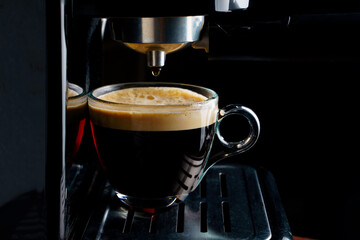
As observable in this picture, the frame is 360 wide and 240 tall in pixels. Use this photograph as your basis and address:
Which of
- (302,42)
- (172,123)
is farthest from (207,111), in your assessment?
(302,42)

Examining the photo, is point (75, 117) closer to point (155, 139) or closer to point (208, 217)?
point (155, 139)

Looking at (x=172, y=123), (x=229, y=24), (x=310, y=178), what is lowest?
(x=310, y=178)

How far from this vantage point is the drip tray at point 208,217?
1.48ft

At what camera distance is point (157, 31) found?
411 mm

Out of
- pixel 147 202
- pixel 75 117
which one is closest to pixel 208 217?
pixel 147 202

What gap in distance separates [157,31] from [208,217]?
0.23 meters

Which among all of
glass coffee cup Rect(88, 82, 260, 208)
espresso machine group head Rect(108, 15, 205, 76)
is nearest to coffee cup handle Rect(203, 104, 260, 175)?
glass coffee cup Rect(88, 82, 260, 208)

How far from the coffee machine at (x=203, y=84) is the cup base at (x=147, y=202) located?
0.01m

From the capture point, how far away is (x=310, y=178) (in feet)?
2.16

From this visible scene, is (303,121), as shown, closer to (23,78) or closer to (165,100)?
(165,100)

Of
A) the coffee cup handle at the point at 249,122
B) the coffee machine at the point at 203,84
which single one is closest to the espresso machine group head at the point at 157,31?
the coffee machine at the point at 203,84

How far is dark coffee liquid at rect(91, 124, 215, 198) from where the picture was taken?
0.46 meters

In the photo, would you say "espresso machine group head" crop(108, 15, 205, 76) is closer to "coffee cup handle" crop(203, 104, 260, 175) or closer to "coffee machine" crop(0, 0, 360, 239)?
"coffee machine" crop(0, 0, 360, 239)

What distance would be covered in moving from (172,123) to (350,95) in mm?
310
